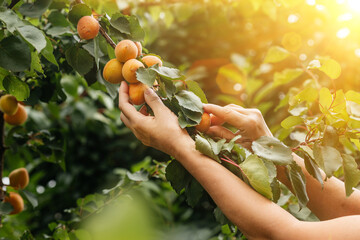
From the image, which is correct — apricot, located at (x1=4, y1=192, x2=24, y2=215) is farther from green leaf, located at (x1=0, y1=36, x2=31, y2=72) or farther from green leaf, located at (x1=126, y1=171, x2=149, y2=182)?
green leaf, located at (x1=0, y1=36, x2=31, y2=72)

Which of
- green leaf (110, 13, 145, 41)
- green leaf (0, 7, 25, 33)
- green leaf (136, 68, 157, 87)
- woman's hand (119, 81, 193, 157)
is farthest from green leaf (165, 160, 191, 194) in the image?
green leaf (0, 7, 25, 33)

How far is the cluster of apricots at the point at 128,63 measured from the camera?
70cm

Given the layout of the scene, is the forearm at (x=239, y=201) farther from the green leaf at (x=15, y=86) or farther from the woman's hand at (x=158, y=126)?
the green leaf at (x=15, y=86)

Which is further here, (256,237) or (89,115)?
(89,115)

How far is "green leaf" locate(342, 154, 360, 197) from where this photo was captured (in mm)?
649

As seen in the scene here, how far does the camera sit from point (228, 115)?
692 mm

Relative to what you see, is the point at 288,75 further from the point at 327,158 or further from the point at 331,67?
the point at 327,158

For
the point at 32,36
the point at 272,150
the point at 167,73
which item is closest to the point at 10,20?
the point at 32,36

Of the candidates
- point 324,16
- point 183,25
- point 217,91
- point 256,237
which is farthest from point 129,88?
point 183,25

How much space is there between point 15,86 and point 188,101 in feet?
1.35

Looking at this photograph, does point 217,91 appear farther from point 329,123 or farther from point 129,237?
point 129,237

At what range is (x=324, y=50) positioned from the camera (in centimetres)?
205

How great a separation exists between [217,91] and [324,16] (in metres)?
1.22

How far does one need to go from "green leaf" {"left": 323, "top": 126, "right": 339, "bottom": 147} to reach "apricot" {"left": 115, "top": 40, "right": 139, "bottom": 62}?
39 cm
